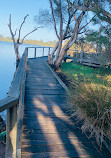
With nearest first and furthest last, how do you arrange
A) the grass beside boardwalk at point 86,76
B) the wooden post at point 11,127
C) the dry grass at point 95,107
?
the wooden post at point 11,127, the dry grass at point 95,107, the grass beside boardwalk at point 86,76

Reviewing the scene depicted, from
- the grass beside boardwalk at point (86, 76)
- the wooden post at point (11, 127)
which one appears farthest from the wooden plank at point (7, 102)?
the grass beside boardwalk at point (86, 76)

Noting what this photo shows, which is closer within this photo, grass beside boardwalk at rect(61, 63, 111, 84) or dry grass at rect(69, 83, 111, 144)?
dry grass at rect(69, 83, 111, 144)

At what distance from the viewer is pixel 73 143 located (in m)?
3.41

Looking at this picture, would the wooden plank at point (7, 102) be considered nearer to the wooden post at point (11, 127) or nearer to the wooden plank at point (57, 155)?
the wooden post at point (11, 127)

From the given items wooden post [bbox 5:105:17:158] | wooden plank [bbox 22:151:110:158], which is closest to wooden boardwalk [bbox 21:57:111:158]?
wooden plank [bbox 22:151:110:158]

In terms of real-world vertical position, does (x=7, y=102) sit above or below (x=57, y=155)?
above

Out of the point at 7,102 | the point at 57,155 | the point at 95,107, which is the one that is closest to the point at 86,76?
the point at 95,107

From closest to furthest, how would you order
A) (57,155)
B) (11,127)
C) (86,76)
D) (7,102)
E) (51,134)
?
1. (7,102)
2. (11,127)
3. (57,155)
4. (51,134)
5. (86,76)

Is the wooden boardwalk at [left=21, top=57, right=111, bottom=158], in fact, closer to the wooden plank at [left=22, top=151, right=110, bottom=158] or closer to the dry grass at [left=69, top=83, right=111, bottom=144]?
the wooden plank at [left=22, top=151, right=110, bottom=158]

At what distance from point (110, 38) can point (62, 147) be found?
1370 centimetres

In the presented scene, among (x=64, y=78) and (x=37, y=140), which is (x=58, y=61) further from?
(x=37, y=140)

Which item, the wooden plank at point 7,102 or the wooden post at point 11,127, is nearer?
the wooden plank at point 7,102

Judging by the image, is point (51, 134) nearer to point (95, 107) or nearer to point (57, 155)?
point (57, 155)

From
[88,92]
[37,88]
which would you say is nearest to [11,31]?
[37,88]
